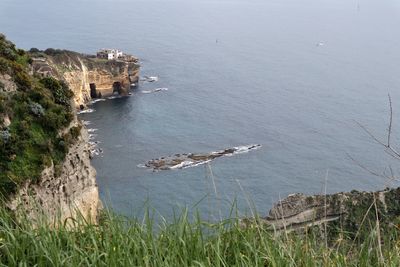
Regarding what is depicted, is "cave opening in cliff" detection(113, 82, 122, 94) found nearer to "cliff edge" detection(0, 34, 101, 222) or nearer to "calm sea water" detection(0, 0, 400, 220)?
"calm sea water" detection(0, 0, 400, 220)

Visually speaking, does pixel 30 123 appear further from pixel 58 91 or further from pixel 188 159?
pixel 188 159

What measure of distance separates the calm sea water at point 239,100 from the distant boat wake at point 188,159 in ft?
4.21

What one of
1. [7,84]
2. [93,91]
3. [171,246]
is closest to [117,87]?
[93,91]

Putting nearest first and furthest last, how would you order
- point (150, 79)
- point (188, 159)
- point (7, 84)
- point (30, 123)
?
point (30, 123)
point (7, 84)
point (188, 159)
point (150, 79)

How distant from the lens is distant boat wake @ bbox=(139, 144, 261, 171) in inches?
2243

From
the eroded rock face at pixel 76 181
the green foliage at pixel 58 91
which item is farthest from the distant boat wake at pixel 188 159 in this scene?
the eroded rock face at pixel 76 181

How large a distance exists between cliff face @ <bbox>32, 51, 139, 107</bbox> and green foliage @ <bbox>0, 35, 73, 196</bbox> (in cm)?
4937

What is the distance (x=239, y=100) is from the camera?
263 ft

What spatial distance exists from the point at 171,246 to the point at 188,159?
53520 millimetres

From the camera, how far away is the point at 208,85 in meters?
87.7

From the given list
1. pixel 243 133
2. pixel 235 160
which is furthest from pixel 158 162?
pixel 243 133

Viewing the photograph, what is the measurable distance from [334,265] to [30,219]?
308cm

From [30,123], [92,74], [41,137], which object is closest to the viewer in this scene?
[41,137]

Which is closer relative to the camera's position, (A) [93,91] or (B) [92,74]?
(B) [92,74]
